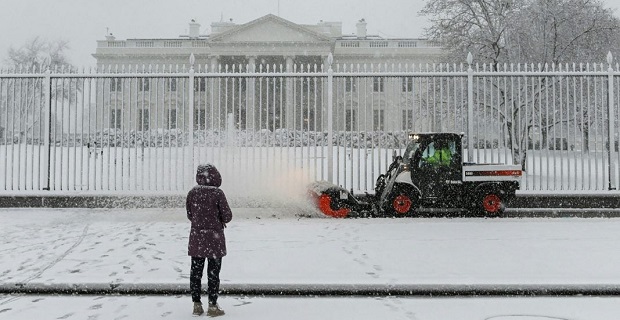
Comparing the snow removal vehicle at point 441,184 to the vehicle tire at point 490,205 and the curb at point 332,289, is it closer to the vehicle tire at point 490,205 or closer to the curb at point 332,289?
the vehicle tire at point 490,205

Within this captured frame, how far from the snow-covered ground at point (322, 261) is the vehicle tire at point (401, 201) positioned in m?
0.45

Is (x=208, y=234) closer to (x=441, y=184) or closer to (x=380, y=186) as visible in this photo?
(x=441, y=184)

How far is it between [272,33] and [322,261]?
45.0m

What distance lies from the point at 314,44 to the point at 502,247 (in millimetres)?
43867

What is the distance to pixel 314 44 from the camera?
4956 cm

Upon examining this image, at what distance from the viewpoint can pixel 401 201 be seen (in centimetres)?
1055

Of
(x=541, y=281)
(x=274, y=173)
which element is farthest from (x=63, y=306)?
(x=274, y=173)

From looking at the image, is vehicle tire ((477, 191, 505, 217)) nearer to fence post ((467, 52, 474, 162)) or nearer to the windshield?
fence post ((467, 52, 474, 162))

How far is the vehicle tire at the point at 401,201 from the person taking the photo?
1053cm

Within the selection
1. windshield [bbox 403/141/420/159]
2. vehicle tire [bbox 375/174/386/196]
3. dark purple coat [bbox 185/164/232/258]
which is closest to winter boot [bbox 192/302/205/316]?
dark purple coat [bbox 185/164/232/258]

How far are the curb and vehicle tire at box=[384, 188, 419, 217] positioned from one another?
16.1 ft

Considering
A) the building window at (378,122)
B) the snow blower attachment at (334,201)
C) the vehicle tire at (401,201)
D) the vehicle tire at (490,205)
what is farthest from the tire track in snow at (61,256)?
the vehicle tire at (490,205)

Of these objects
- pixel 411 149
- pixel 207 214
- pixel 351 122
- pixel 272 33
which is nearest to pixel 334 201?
pixel 351 122

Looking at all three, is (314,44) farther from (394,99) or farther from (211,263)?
(211,263)
